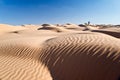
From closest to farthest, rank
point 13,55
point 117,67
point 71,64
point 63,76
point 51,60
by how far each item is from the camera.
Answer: point 117,67 → point 63,76 → point 71,64 → point 51,60 → point 13,55

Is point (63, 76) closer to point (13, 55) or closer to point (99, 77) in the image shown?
point (99, 77)

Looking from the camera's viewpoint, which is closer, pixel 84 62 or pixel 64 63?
pixel 84 62

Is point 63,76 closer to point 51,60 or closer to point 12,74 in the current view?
point 51,60

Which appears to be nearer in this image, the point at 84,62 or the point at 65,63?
the point at 84,62

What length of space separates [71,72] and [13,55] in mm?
2732

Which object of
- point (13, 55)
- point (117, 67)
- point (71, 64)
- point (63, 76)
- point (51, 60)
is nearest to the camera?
point (117, 67)

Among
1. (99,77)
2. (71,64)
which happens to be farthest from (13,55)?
(99,77)

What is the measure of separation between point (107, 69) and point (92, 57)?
76cm

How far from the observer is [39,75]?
5422 mm

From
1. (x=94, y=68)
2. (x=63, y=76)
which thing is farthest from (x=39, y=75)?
(x=94, y=68)

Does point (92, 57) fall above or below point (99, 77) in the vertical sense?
above

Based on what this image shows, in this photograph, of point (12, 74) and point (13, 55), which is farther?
point (13, 55)

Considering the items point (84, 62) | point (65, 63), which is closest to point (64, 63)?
point (65, 63)

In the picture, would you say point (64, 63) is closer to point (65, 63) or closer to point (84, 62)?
point (65, 63)
